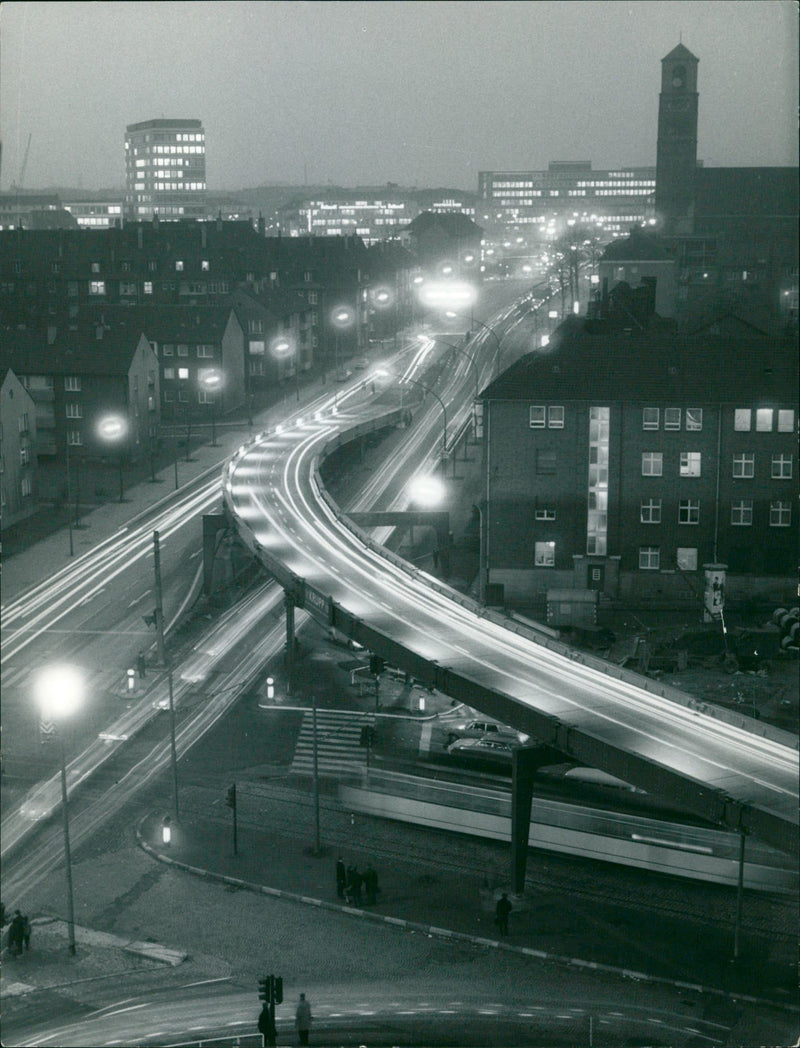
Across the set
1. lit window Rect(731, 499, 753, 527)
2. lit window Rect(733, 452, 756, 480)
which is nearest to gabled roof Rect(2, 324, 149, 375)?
lit window Rect(733, 452, 756, 480)

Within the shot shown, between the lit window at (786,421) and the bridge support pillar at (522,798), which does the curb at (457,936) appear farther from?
the lit window at (786,421)

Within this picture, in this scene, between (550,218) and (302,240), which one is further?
(550,218)

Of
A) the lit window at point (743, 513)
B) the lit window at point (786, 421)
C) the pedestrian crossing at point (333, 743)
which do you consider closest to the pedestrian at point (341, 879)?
the pedestrian crossing at point (333, 743)

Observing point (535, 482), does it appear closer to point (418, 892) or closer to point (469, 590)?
point (469, 590)

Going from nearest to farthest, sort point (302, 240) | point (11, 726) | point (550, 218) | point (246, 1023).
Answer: point (246, 1023)
point (11, 726)
point (302, 240)
point (550, 218)

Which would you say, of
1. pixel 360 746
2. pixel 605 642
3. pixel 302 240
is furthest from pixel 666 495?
pixel 302 240

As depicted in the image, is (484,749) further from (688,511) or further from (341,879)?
(688,511)

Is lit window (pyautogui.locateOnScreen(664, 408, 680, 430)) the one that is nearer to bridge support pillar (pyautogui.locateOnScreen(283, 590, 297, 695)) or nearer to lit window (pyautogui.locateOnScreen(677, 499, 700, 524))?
lit window (pyautogui.locateOnScreen(677, 499, 700, 524))

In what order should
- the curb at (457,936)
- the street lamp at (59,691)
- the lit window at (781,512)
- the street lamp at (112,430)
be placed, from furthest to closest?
1. the street lamp at (112,430)
2. the lit window at (781,512)
3. the street lamp at (59,691)
4. the curb at (457,936)
